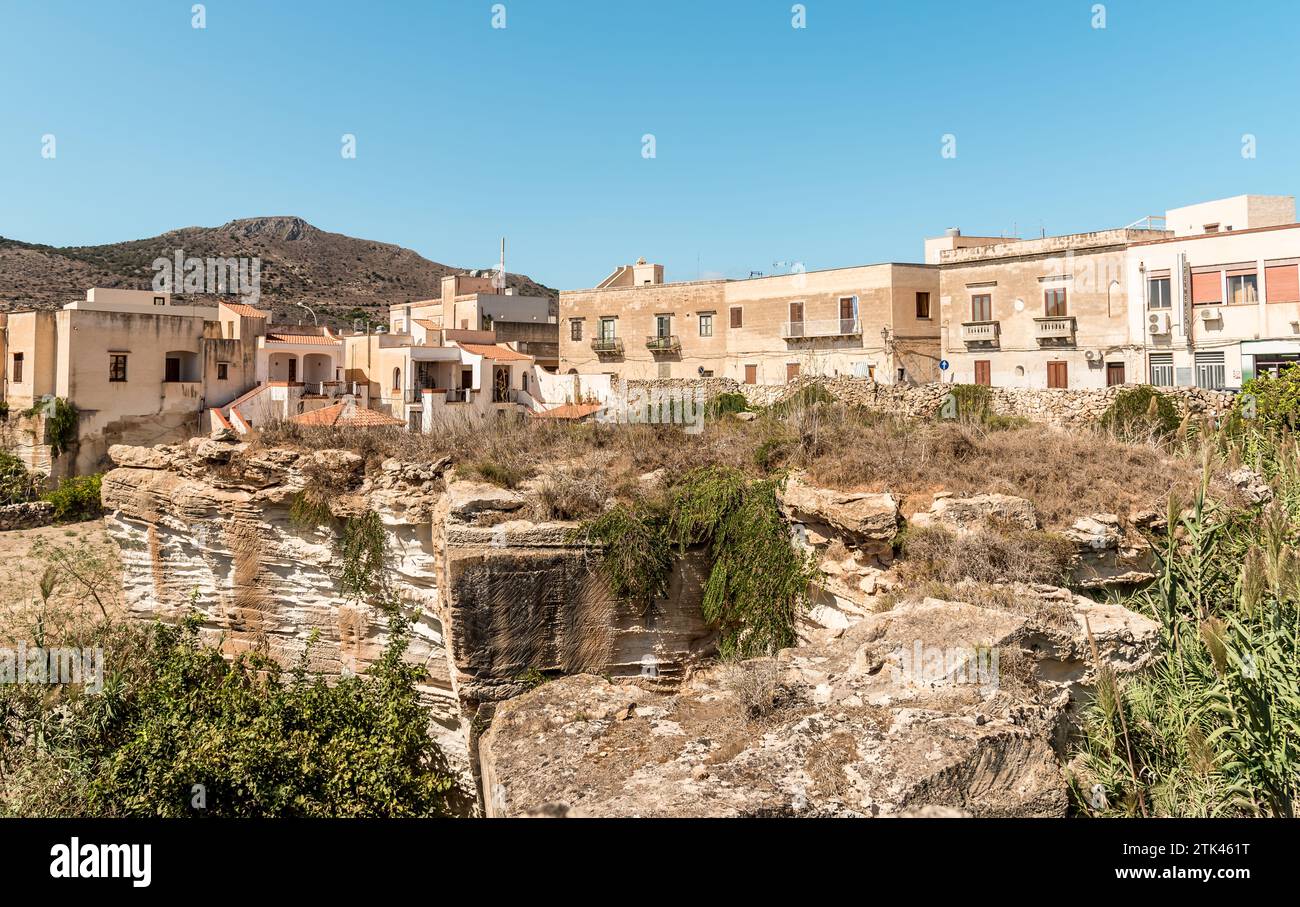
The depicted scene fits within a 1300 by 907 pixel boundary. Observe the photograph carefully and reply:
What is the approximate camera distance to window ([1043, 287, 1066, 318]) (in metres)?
26.1

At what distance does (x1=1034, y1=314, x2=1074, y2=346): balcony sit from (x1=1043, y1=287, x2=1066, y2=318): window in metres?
0.25

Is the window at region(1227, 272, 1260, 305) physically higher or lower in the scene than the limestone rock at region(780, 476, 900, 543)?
higher

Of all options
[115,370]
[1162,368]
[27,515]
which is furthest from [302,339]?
[1162,368]

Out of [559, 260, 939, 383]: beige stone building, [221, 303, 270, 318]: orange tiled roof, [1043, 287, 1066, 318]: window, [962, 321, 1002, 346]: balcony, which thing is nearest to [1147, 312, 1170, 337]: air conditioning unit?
[1043, 287, 1066, 318]: window

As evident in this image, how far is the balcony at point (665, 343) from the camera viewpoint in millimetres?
34750

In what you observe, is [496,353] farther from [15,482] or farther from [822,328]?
[15,482]

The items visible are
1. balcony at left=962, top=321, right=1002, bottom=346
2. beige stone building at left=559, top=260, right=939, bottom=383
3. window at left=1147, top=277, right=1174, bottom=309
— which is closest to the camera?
window at left=1147, top=277, right=1174, bottom=309

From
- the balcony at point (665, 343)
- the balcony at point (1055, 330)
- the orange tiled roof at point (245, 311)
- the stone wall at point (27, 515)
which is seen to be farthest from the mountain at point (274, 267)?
the balcony at point (1055, 330)

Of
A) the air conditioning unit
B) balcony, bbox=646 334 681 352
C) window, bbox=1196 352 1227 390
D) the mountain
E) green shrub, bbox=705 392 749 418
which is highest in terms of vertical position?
the mountain

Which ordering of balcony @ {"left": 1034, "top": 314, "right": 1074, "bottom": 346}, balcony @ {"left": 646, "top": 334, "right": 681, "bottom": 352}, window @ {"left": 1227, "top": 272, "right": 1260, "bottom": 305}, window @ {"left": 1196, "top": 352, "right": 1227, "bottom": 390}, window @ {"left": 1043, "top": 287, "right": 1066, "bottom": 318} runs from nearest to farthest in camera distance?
1. window @ {"left": 1227, "top": 272, "right": 1260, "bottom": 305}
2. window @ {"left": 1196, "top": 352, "right": 1227, "bottom": 390}
3. balcony @ {"left": 1034, "top": 314, "right": 1074, "bottom": 346}
4. window @ {"left": 1043, "top": 287, "right": 1066, "bottom": 318}
5. balcony @ {"left": 646, "top": 334, "right": 681, "bottom": 352}

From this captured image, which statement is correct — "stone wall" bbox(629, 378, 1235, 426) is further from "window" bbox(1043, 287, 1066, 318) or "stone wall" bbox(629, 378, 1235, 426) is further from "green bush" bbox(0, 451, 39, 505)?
"green bush" bbox(0, 451, 39, 505)
